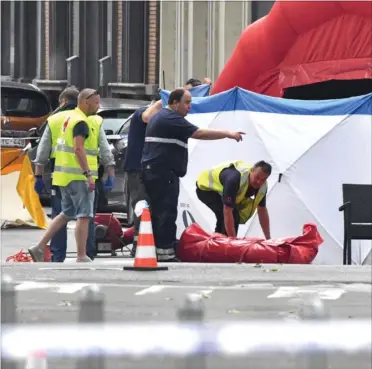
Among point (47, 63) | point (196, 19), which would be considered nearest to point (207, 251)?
point (196, 19)

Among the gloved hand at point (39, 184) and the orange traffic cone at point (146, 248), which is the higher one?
the gloved hand at point (39, 184)

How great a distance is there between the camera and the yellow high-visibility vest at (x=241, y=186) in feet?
42.4

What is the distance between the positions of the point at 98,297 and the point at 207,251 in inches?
305

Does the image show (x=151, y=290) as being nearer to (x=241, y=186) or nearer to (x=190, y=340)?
(x=241, y=186)

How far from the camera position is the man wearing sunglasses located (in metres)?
12.3

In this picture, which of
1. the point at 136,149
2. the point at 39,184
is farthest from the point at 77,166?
the point at 39,184

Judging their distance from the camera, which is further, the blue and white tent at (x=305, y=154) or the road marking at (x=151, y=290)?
the blue and white tent at (x=305, y=154)

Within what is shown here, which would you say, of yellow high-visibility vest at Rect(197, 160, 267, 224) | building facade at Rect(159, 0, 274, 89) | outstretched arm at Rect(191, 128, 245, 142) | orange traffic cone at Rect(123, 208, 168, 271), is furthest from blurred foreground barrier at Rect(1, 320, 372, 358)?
building facade at Rect(159, 0, 274, 89)

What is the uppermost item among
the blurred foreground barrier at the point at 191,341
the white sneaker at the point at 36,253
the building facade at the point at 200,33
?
the building facade at the point at 200,33

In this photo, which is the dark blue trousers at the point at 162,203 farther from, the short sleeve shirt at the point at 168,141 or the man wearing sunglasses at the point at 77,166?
the man wearing sunglasses at the point at 77,166

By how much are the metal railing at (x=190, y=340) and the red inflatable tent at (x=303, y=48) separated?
11206 millimetres

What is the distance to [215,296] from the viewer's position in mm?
10086

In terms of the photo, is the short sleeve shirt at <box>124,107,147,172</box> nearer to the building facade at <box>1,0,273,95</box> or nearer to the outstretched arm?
the outstretched arm

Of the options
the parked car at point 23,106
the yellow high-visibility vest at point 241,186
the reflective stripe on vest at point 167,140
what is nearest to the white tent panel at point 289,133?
the yellow high-visibility vest at point 241,186
